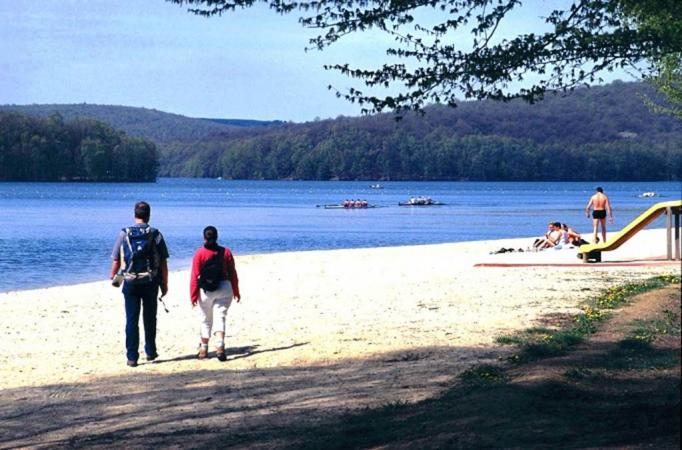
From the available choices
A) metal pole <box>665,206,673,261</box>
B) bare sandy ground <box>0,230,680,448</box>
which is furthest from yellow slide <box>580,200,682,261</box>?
bare sandy ground <box>0,230,680,448</box>

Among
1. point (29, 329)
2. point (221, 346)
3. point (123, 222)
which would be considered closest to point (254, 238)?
point (123, 222)

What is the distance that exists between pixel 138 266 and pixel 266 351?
6.73 feet

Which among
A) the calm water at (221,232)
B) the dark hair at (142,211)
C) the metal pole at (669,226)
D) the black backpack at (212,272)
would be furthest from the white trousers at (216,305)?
the calm water at (221,232)

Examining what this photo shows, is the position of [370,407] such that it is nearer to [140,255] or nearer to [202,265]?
[202,265]

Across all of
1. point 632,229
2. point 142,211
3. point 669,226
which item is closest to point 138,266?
point 142,211

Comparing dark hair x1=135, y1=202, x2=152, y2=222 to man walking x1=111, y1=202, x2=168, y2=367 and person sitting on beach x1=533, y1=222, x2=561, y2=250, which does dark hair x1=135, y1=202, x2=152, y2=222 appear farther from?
person sitting on beach x1=533, y1=222, x2=561, y2=250

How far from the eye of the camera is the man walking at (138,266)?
12484 mm

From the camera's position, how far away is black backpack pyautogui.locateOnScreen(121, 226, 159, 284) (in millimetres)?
12477

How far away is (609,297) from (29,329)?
8.35 m

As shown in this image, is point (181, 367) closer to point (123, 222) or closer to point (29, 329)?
point (29, 329)

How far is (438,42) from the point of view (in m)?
9.31

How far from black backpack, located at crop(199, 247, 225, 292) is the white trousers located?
104mm

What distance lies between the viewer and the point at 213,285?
12.9 meters

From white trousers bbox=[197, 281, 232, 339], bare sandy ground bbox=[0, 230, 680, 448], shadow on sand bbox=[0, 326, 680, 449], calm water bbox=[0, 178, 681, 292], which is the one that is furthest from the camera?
calm water bbox=[0, 178, 681, 292]
